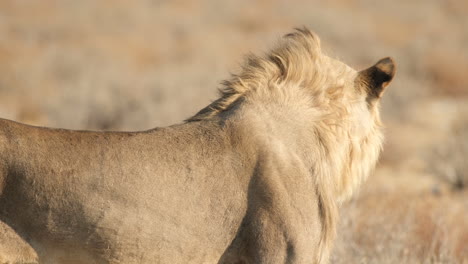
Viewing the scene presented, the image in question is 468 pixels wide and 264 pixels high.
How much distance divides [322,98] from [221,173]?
92 cm

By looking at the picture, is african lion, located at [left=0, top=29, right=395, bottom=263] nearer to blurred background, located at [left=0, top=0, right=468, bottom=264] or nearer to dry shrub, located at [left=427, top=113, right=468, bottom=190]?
blurred background, located at [left=0, top=0, right=468, bottom=264]

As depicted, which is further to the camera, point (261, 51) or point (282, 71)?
point (261, 51)

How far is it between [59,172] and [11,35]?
2319cm

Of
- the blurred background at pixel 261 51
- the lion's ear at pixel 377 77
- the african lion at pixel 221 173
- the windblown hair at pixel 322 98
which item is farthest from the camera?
the blurred background at pixel 261 51

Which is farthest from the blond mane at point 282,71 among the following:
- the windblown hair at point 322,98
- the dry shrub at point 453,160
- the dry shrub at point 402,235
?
the dry shrub at point 453,160

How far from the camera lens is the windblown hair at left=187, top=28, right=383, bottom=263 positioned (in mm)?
4582

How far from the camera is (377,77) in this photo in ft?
16.2

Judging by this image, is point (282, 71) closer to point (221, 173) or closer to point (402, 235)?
point (221, 173)

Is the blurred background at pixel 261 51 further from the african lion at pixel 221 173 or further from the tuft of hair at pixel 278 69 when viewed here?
the african lion at pixel 221 173

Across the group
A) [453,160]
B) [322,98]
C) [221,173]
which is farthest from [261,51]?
[453,160]

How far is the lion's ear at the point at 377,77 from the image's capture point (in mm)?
4918

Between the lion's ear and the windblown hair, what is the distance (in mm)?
61

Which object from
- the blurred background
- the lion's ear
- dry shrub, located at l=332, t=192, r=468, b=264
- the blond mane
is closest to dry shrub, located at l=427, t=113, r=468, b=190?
the blurred background

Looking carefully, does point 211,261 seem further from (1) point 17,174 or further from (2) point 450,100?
(2) point 450,100
